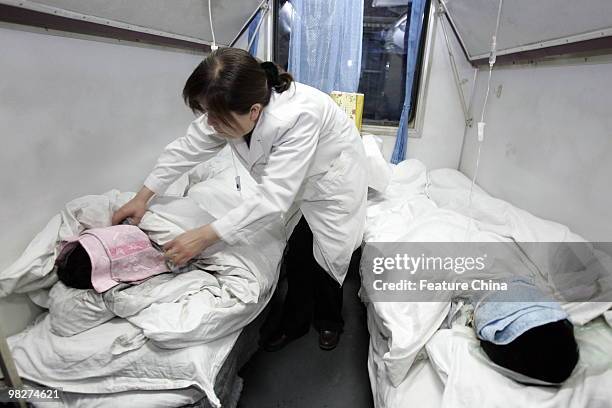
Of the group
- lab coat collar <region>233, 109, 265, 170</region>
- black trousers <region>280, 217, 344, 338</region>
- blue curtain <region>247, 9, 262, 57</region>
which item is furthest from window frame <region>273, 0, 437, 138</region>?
lab coat collar <region>233, 109, 265, 170</region>

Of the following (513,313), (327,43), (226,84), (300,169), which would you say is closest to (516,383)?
(513,313)

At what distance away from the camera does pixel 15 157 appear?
0.93m

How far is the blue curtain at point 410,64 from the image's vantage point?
6.61 feet

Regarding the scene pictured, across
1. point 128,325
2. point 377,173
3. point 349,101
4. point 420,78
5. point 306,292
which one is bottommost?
point 306,292

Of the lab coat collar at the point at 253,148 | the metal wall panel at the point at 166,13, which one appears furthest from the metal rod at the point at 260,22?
the lab coat collar at the point at 253,148

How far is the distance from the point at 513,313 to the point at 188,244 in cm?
80

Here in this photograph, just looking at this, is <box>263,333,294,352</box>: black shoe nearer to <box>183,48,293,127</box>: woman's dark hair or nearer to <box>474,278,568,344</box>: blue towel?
<box>474,278,568,344</box>: blue towel

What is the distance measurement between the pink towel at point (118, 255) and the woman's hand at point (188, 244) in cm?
12

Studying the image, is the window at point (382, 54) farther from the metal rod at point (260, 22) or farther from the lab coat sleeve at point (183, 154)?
the lab coat sleeve at point (183, 154)

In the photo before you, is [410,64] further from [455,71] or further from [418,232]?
[418,232]

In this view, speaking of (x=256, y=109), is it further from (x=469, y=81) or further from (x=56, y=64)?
(x=469, y=81)

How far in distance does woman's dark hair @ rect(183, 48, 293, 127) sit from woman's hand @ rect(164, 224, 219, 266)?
0.31 m

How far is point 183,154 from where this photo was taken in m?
1.20

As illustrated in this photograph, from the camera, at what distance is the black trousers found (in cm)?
129
